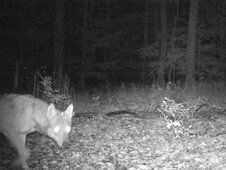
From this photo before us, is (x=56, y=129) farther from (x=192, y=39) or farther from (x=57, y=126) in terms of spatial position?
(x=192, y=39)

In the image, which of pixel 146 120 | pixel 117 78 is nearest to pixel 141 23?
pixel 117 78

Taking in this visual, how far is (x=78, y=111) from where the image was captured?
11.9 metres

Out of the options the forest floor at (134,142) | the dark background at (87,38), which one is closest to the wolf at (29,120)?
the forest floor at (134,142)

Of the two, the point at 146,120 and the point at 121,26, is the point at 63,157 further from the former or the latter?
the point at 121,26

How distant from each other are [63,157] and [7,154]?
1216 mm

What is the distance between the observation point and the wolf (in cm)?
652

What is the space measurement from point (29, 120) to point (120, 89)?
1041 cm

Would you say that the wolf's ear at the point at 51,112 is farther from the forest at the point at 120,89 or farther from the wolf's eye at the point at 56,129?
the forest at the point at 120,89

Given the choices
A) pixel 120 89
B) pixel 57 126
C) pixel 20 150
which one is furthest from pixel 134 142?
pixel 120 89

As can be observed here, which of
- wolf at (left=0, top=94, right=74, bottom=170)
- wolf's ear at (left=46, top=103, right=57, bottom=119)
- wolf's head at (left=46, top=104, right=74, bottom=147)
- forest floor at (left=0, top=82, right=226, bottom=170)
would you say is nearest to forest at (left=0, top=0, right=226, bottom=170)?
forest floor at (left=0, top=82, right=226, bottom=170)

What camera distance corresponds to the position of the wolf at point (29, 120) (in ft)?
21.4

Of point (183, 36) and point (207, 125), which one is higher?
point (183, 36)

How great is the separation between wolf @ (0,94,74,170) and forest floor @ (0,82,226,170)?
1.85 feet

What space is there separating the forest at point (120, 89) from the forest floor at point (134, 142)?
0.8 inches
